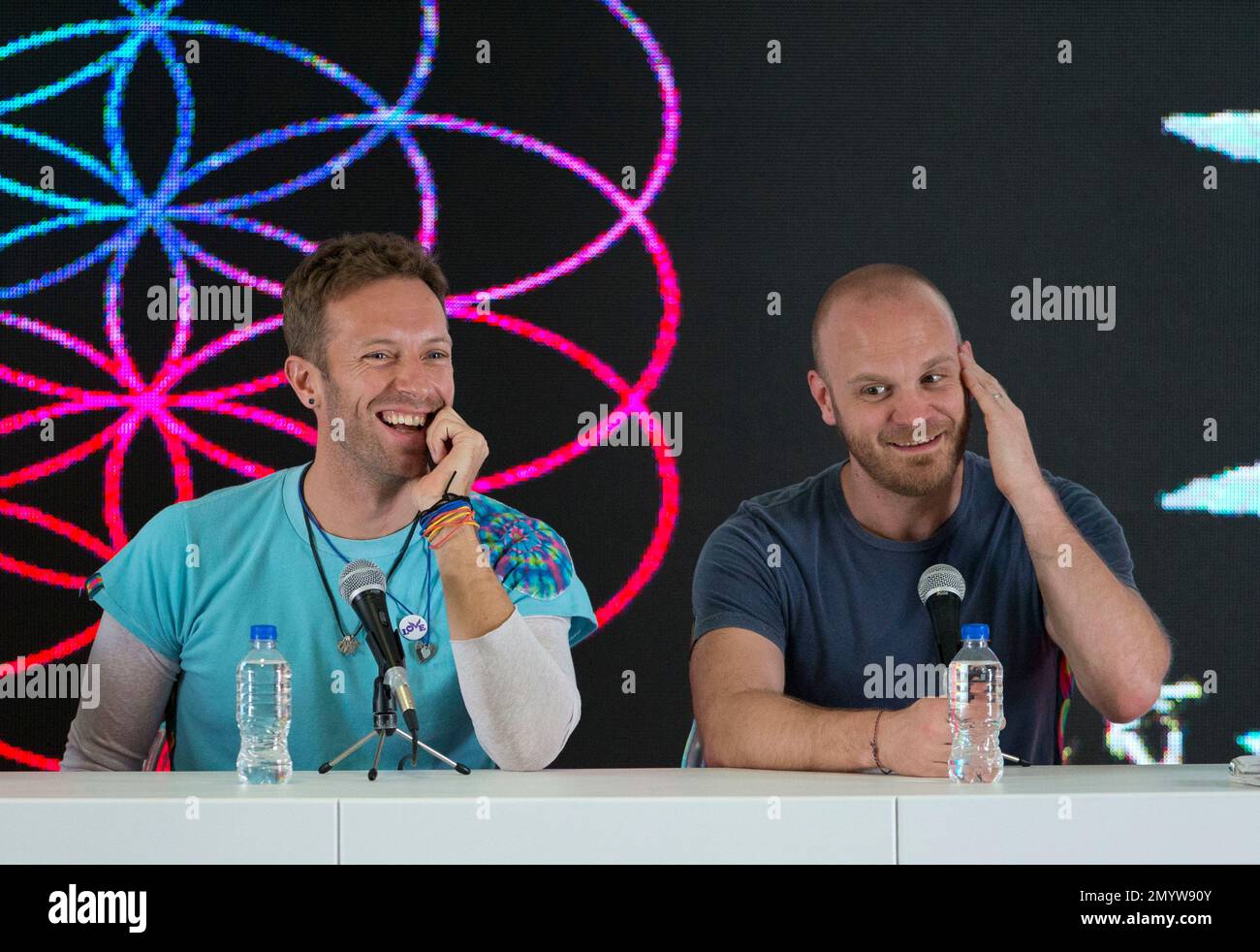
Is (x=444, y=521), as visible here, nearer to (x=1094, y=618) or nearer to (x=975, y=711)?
(x=975, y=711)

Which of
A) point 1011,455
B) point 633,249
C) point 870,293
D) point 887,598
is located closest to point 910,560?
point 887,598

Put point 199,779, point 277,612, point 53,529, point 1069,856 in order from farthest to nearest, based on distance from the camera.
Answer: point 53,529 → point 277,612 → point 199,779 → point 1069,856

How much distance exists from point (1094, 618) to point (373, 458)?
1.37 m

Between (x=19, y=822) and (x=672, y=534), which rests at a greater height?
(x=672, y=534)

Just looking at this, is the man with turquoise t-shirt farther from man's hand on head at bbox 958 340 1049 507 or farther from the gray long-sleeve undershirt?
man's hand on head at bbox 958 340 1049 507

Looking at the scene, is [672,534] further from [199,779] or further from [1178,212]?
[199,779]

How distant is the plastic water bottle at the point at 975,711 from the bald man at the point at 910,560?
0.46 m

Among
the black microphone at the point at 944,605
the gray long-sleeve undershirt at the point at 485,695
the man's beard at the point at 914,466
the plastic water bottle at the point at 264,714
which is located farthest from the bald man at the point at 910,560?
the plastic water bottle at the point at 264,714

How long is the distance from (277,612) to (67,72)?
1.83m

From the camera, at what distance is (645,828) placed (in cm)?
160

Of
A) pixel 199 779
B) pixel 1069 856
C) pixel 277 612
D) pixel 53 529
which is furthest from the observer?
pixel 53 529

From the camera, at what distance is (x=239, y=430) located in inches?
139

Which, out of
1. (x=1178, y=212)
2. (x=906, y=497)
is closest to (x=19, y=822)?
(x=906, y=497)

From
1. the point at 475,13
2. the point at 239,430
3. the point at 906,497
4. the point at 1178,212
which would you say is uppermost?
the point at 475,13
